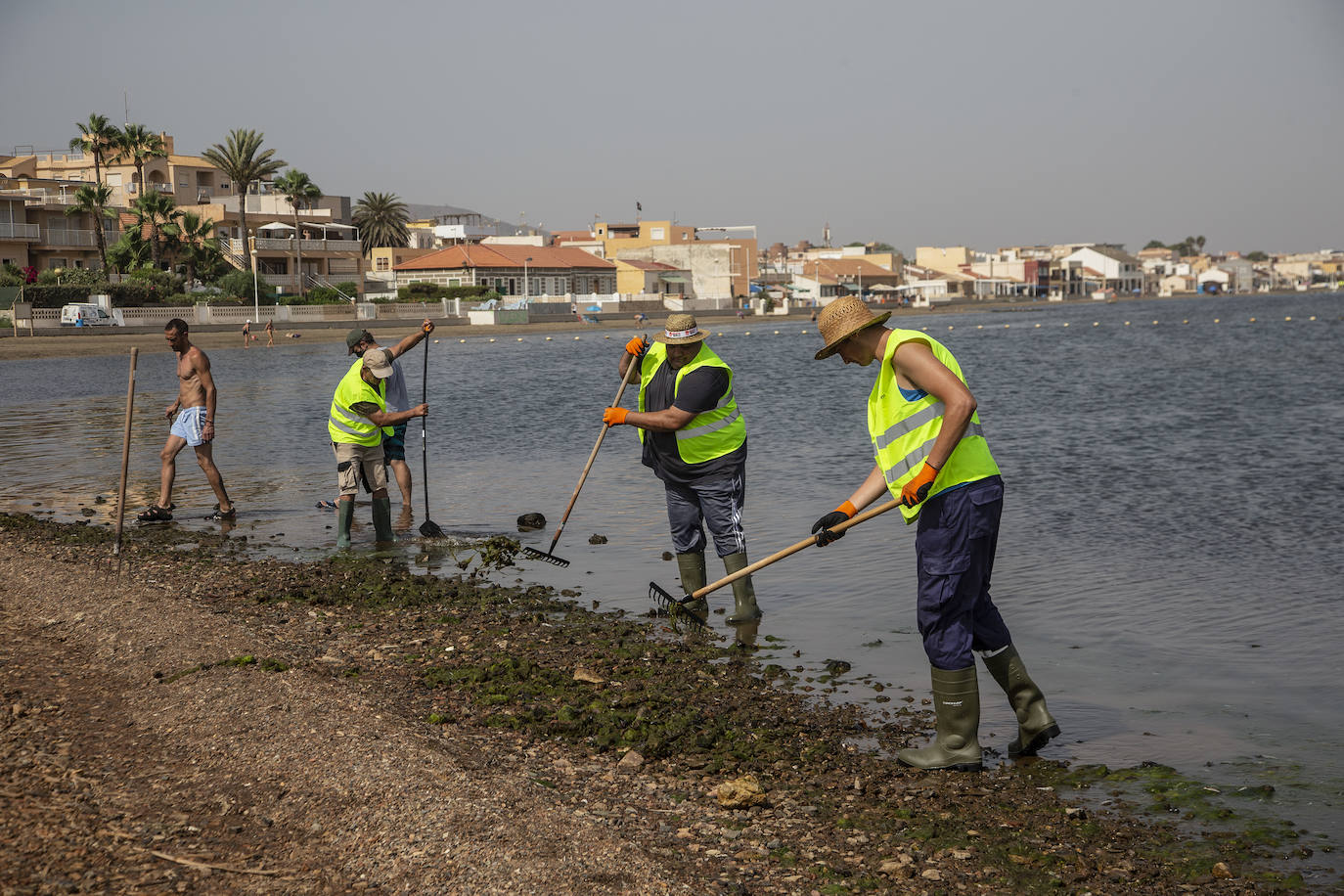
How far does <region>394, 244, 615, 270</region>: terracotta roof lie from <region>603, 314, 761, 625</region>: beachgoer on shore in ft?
251

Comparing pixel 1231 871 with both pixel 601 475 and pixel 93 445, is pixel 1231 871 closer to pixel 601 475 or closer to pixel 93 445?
pixel 601 475

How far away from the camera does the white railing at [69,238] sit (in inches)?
2451

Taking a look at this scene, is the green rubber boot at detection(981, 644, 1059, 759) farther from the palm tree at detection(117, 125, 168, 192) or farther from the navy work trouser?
the palm tree at detection(117, 125, 168, 192)

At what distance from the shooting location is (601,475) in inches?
567

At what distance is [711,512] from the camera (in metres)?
7.36

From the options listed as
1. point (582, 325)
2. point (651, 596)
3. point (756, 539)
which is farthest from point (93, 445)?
point (582, 325)

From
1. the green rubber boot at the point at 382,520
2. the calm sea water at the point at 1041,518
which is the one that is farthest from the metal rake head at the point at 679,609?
the green rubber boot at the point at 382,520

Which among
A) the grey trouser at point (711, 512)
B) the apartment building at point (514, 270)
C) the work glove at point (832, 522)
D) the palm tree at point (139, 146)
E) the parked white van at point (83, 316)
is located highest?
the palm tree at point (139, 146)

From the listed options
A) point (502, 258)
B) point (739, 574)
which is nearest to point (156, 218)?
point (502, 258)

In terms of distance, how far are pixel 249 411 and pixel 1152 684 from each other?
68.2 feet

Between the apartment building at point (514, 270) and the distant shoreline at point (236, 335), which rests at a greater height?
the apartment building at point (514, 270)

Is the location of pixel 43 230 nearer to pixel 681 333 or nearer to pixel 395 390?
pixel 395 390

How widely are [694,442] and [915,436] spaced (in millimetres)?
2589

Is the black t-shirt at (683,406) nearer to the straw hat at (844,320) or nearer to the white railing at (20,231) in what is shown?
the straw hat at (844,320)
